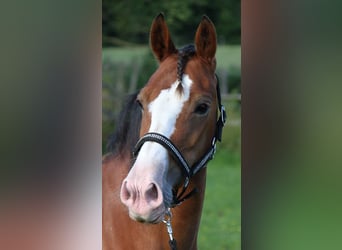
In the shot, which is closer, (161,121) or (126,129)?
(161,121)

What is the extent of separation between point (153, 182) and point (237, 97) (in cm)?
21

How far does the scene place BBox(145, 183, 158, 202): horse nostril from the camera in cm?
85

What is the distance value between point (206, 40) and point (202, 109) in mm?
117

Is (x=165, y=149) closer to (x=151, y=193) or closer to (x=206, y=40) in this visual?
(x=151, y=193)

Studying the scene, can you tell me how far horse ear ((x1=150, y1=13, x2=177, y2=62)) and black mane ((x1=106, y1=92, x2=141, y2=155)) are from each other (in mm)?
85

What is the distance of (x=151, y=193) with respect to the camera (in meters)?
0.86

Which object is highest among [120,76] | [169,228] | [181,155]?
[120,76]

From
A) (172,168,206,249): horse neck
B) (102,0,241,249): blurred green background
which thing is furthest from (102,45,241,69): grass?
(172,168,206,249): horse neck

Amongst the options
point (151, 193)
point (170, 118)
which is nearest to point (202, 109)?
point (170, 118)

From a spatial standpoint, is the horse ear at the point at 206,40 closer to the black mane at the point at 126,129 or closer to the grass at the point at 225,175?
the grass at the point at 225,175

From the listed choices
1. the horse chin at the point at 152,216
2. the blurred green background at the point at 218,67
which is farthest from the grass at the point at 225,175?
the horse chin at the point at 152,216

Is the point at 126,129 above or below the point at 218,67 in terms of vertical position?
below

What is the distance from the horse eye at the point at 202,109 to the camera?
0.90m
